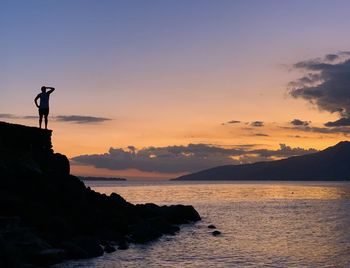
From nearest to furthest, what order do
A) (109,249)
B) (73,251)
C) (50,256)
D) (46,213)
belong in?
(50,256)
(73,251)
(46,213)
(109,249)

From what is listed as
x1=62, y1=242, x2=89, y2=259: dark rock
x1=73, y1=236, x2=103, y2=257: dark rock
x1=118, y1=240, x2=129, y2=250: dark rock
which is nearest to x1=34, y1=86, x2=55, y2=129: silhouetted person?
x1=73, y1=236, x2=103, y2=257: dark rock

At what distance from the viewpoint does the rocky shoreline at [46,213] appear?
1054 inches

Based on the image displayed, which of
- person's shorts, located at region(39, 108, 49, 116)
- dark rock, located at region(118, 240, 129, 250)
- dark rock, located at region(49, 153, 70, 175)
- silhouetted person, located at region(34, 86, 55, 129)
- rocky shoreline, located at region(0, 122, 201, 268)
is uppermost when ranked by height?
silhouetted person, located at region(34, 86, 55, 129)

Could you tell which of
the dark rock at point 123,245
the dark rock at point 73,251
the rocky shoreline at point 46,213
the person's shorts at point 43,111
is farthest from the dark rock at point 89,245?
the person's shorts at point 43,111

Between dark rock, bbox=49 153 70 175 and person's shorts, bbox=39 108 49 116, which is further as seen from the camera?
dark rock, bbox=49 153 70 175

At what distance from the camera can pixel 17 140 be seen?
3534 centimetres

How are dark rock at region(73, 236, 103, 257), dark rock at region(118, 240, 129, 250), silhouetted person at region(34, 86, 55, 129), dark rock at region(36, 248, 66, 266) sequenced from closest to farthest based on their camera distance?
1. dark rock at region(36, 248, 66, 266)
2. dark rock at region(73, 236, 103, 257)
3. silhouetted person at region(34, 86, 55, 129)
4. dark rock at region(118, 240, 129, 250)

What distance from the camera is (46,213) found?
32.0m

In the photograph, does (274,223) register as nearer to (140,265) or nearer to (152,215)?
(152,215)

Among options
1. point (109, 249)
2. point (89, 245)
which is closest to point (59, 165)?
point (109, 249)

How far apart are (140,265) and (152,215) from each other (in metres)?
25.2

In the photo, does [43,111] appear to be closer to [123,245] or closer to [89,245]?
[89,245]

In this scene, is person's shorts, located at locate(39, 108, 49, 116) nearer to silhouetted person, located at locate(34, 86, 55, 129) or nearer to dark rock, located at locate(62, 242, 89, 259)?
silhouetted person, located at locate(34, 86, 55, 129)

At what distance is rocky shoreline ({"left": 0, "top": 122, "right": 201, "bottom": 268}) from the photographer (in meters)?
26.8
